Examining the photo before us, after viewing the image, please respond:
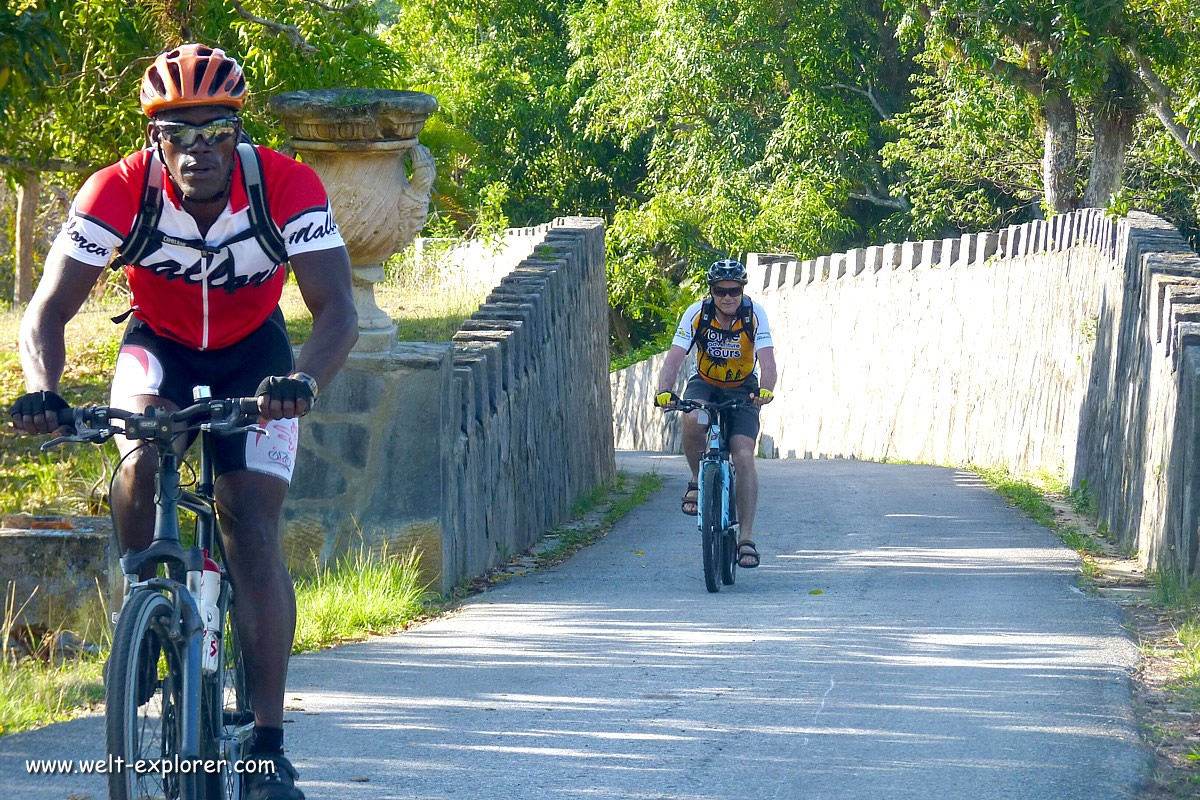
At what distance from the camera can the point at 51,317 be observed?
373 centimetres

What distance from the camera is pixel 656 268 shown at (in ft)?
106

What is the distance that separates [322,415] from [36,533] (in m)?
1.62

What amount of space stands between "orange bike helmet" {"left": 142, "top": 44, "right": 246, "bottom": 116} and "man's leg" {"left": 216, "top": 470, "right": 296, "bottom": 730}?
896 millimetres

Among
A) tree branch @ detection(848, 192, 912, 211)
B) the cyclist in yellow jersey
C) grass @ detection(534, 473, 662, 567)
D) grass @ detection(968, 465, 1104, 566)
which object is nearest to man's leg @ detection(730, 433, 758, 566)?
the cyclist in yellow jersey

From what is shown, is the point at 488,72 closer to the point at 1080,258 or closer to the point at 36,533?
the point at 1080,258

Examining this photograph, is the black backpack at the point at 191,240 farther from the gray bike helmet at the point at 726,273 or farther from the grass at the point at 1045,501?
the grass at the point at 1045,501

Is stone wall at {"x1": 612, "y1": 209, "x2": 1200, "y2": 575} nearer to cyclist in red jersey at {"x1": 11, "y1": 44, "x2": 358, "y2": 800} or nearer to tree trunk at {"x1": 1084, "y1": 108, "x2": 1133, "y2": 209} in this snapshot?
tree trunk at {"x1": 1084, "y1": 108, "x2": 1133, "y2": 209}

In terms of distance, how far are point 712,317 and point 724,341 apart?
6.3 inches

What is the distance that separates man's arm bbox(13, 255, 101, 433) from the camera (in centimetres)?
364

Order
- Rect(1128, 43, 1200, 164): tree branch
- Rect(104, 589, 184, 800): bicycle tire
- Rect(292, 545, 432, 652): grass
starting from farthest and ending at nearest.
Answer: Rect(1128, 43, 1200, 164): tree branch → Rect(292, 545, 432, 652): grass → Rect(104, 589, 184, 800): bicycle tire

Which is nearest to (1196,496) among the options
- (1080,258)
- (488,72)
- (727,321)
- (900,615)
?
(900,615)

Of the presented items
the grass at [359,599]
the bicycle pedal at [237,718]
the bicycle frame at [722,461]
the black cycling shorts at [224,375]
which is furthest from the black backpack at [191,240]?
the bicycle frame at [722,461]

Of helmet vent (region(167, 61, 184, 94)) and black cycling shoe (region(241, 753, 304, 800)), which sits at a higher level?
helmet vent (region(167, 61, 184, 94))

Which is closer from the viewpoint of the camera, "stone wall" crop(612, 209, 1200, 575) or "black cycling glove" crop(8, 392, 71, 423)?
"black cycling glove" crop(8, 392, 71, 423)
